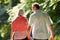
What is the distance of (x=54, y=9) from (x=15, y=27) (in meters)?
4.71

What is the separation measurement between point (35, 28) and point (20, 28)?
36cm

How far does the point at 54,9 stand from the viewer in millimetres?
10180

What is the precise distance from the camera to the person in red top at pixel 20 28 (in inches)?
221

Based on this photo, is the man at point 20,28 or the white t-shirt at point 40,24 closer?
the white t-shirt at point 40,24

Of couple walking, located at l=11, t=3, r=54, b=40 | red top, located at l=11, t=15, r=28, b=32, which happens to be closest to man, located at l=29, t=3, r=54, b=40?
couple walking, located at l=11, t=3, r=54, b=40

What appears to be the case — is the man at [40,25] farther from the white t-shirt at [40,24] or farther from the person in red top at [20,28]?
the person in red top at [20,28]

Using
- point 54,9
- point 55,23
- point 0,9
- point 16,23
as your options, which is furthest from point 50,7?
point 0,9

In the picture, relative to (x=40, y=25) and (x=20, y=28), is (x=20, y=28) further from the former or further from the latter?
(x=40, y=25)

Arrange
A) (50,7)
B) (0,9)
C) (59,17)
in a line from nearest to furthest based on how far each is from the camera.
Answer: (50,7) < (59,17) < (0,9)

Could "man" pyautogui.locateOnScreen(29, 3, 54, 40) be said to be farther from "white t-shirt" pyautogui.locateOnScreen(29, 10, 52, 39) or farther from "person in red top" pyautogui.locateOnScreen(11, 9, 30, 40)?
"person in red top" pyautogui.locateOnScreen(11, 9, 30, 40)

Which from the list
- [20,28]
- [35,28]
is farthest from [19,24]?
[35,28]

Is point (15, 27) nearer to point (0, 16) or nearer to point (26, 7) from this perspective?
point (26, 7)

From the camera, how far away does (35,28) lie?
5.46 metres

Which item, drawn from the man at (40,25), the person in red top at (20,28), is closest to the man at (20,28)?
the person in red top at (20,28)
